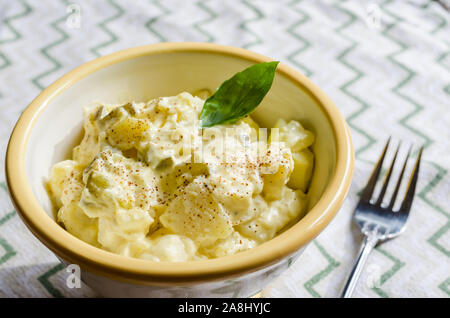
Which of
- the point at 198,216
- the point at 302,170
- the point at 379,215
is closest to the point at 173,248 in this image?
the point at 198,216

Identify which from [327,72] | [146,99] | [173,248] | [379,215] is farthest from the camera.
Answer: [327,72]

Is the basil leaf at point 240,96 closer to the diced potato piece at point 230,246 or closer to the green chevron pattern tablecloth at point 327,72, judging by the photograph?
the diced potato piece at point 230,246

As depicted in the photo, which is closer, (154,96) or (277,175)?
(277,175)

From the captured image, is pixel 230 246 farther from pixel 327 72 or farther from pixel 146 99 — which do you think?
pixel 327 72

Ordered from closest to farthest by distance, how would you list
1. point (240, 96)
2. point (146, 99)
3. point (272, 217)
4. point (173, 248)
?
1. point (173, 248)
2. point (272, 217)
3. point (240, 96)
4. point (146, 99)

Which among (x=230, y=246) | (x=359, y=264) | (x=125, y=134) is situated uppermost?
(x=125, y=134)

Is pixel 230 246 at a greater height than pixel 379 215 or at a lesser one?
greater

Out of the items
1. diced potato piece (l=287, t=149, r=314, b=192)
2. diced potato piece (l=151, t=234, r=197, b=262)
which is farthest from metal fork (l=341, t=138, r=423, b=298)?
diced potato piece (l=151, t=234, r=197, b=262)
